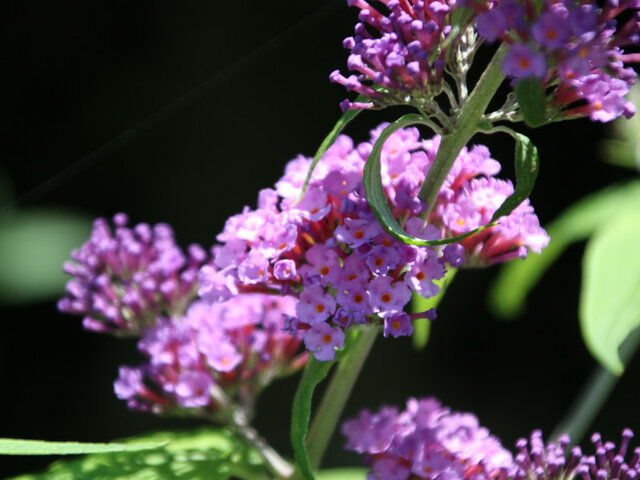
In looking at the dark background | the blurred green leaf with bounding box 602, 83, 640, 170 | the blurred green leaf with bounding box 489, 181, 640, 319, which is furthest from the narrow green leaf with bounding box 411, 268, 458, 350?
the dark background

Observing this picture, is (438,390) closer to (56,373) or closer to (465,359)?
(465,359)

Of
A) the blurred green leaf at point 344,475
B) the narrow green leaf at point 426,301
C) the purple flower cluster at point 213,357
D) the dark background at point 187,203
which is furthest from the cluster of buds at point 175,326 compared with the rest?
the dark background at point 187,203

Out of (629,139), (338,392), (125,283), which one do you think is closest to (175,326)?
(125,283)

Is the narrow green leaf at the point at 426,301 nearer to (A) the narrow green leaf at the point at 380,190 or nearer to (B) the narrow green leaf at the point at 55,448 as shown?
(A) the narrow green leaf at the point at 380,190

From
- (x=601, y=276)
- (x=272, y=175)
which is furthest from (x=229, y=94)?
(x=601, y=276)

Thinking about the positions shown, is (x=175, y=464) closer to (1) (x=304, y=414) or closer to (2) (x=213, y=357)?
(2) (x=213, y=357)

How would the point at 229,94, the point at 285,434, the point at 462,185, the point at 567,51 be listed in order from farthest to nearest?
the point at 285,434 → the point at 229,94 → the point at 462,185 → the point at 567,51

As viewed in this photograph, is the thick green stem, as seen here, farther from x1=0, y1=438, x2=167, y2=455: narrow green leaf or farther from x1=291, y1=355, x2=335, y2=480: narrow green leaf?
x1=0, y1=438, x2=167, y2=455: narrow green leaf

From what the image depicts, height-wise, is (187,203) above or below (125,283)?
below
